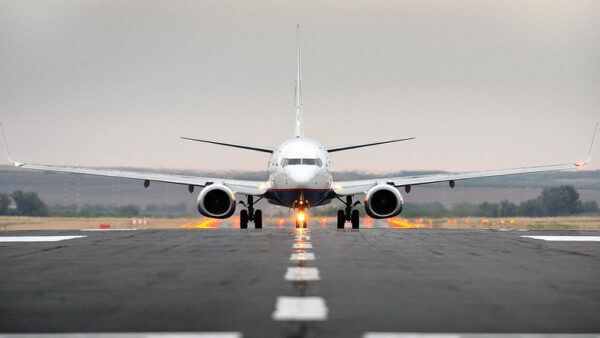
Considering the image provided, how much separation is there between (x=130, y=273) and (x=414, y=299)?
493 centimetres

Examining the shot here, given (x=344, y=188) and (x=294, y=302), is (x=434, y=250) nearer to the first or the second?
(x=294, y=302)

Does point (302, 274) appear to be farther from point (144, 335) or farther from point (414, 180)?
point (414, 180)

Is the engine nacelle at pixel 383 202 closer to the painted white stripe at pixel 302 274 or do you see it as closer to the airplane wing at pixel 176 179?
the airplane wing at pixel 176 179

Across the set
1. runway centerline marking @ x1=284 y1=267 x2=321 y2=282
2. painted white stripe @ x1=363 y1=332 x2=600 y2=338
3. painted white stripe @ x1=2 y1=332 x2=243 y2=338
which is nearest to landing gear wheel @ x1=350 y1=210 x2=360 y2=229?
runway centerline marking @ x1=284 y1=267 x2=321 y2=282

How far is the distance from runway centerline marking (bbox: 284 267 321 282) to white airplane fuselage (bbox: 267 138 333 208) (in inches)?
877

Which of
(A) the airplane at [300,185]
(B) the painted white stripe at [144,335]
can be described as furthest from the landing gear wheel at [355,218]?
(B) the painted white stripe at [144,335]

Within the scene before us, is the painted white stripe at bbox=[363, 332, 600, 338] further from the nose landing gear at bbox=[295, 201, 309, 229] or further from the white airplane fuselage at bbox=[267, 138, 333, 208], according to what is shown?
the nose landing gear at bbox=[295, 201, 309, 229]

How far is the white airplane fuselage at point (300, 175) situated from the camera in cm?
3522

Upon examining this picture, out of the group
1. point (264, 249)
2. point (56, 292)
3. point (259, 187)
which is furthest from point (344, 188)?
point (56, 292)

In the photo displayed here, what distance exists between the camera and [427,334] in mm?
6691

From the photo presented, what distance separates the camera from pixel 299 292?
952 cm

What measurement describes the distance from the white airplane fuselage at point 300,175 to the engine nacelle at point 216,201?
98.8 inches

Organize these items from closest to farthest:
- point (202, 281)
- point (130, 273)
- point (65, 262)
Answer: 1. point (202, 281)
2. point (130, 273)
3. point (65, 262)

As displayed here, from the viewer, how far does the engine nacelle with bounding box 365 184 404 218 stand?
3516 cm
